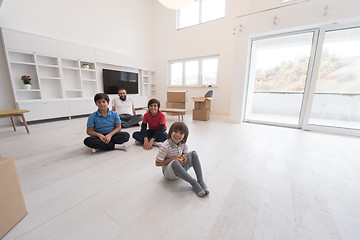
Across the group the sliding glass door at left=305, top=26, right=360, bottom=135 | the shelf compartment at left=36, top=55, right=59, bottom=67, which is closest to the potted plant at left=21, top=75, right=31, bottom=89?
the shelf compartment at left=36, top=55, right=59, bottom=67

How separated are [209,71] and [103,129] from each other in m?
4.88

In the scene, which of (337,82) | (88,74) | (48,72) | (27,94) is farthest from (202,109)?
(27,94)

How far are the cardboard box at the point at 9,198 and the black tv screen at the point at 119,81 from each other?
15.9 ft

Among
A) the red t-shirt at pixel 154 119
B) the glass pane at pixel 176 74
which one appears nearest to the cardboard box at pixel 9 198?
the red t-shirt at pixel 154 119

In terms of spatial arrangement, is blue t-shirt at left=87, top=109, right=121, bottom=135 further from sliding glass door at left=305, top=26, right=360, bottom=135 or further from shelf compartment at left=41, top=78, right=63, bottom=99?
sliding glass door at left=305, top=26, right=360, bottom=135

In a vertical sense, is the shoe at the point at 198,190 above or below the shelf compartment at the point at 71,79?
below

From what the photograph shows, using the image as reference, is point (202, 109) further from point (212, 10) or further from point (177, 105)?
point (212, 10)

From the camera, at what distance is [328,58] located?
2998mm

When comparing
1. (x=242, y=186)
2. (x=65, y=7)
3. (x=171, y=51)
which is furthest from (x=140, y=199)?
(x=171, y=51)

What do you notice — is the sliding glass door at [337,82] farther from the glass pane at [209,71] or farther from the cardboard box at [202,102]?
the glass pane at [209,71]

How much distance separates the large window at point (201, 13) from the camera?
17.6ft

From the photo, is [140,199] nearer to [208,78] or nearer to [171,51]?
[208,78]

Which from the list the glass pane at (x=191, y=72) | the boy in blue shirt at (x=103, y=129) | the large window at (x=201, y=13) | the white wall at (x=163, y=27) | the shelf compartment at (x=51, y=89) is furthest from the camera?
the glass pane at (x=191, y=72)

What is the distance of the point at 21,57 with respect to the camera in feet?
11.8
